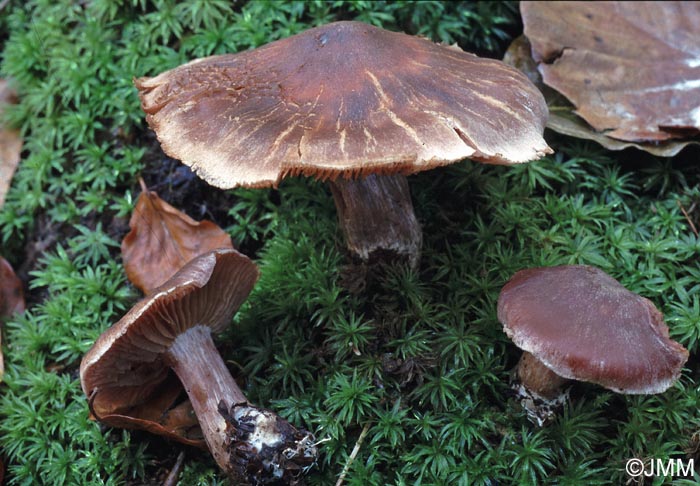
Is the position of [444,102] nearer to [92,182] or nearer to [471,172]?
[471,172]

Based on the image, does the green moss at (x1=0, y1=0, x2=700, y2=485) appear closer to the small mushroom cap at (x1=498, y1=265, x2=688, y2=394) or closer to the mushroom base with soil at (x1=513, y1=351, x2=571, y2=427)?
the mushroom base with soil at (x1=513, y1=351, x2=571, y2=427)

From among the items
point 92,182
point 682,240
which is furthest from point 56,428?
point 682,240

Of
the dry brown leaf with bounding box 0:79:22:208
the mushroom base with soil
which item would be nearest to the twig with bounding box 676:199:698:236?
the mushroom base with soil

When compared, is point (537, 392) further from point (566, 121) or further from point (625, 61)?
point (625, 61)

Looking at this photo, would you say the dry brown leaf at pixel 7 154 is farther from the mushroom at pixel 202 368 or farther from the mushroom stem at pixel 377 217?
the mushroom stem at pixel 377 217

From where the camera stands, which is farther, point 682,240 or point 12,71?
point 12,71

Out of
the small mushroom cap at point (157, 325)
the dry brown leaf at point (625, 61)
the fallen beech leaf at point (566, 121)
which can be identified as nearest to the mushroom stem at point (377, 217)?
the small mushroom cap at point (157, 325)

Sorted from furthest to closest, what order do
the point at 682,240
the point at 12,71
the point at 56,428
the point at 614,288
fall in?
the point at 12,71, the point at 682,240, the point at 56,428, the point at 614,288
